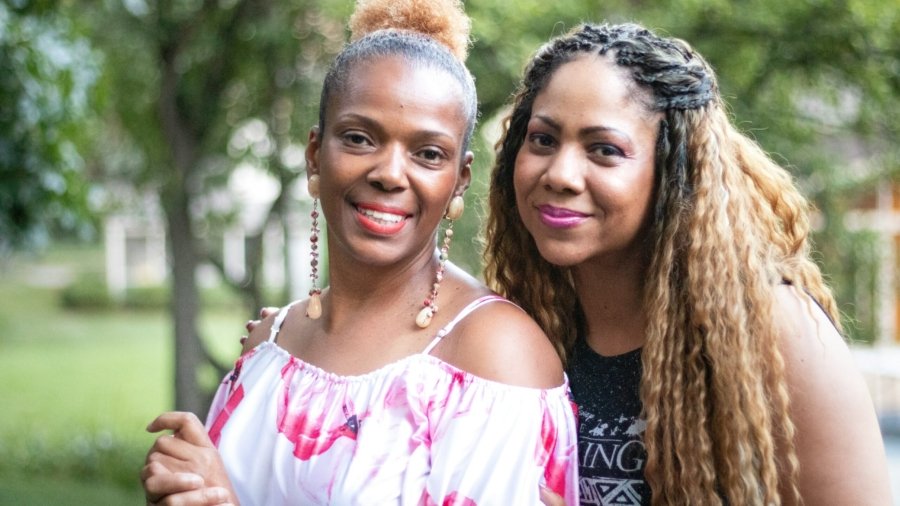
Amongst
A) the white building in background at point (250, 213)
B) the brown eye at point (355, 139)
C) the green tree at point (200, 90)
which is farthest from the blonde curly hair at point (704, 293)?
the green tree at point (200, 90)

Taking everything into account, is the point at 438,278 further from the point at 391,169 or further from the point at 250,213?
the point at 250,213

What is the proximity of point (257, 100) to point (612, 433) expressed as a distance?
20.1ft

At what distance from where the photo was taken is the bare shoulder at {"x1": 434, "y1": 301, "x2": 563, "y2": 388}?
221 centimetres

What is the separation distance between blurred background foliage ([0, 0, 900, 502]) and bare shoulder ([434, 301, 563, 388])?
2349mm

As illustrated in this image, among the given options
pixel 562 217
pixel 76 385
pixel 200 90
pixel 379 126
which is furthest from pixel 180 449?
pixel 76 385

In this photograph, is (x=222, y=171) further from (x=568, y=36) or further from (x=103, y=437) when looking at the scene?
(x=568, y=36)

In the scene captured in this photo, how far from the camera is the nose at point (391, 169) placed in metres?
2.28

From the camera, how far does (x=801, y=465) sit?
7.99ft

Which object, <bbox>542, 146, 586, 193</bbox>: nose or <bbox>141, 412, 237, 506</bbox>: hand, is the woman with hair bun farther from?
<bbox>542, 146, 586, 193</bbox>: nose

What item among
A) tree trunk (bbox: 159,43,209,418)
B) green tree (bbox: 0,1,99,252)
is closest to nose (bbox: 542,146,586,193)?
green tree (bbox: 0,1,99,252)

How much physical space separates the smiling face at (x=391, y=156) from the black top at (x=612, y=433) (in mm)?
607

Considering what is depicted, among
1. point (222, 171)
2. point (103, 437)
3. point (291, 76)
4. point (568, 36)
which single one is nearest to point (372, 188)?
point (568, 36)

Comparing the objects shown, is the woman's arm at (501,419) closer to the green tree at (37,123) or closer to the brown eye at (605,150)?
the brown eye at (605,150)

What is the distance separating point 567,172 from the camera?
247 centimetres
